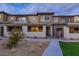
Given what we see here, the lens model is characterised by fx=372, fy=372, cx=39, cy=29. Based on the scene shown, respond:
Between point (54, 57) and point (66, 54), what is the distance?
10.2 inches

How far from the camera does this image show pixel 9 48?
7.92 meters

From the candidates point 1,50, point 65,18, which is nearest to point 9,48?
point 1,50

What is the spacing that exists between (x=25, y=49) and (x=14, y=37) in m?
0.35

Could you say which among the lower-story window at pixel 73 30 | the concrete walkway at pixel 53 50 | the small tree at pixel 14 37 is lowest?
the concrete walkway at pixel 53 50

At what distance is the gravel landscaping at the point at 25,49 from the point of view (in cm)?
785

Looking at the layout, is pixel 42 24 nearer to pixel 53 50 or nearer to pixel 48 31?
pixel 48 31

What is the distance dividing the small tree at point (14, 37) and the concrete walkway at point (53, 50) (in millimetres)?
651

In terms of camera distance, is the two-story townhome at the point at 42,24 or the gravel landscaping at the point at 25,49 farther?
the two-story townhome at the point at 42,24

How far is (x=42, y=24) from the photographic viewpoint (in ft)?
26.5

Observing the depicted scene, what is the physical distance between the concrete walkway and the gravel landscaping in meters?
0.10

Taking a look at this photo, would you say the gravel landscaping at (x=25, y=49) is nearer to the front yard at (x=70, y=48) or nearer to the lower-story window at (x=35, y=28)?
the lower-story window at (x=35, y=28)

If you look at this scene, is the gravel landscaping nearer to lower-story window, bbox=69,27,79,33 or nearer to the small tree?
the small tree

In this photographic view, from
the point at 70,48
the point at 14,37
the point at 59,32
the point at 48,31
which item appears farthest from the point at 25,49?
the point at 70,48

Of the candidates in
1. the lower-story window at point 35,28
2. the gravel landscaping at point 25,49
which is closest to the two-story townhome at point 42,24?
the lower-story window at point 35,28
